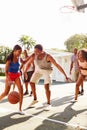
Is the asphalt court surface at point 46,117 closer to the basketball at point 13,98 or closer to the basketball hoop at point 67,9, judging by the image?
the basketball at point 13,98

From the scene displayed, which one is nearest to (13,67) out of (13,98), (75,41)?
(13,98)

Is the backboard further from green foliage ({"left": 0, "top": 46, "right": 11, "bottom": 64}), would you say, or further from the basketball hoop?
green foliage ({"left": 0, "top": 46, "right": 11, "bottom": 64})

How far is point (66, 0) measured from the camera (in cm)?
1205

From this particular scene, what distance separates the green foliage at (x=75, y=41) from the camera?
7494 centimetres

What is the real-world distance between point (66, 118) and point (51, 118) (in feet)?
1.12

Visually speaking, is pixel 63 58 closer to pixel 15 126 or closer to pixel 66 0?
pixel 66 0

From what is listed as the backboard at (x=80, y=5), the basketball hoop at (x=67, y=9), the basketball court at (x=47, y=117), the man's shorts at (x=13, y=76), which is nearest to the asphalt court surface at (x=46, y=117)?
the basketball court at (x=47, y=117)

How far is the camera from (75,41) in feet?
254

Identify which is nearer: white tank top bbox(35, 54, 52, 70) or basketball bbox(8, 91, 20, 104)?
basketball bbox(8, 91, 20, 104)

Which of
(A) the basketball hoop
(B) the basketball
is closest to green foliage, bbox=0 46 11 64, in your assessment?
(A) the basketball hoop

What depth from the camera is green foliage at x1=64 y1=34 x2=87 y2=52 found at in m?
74.9

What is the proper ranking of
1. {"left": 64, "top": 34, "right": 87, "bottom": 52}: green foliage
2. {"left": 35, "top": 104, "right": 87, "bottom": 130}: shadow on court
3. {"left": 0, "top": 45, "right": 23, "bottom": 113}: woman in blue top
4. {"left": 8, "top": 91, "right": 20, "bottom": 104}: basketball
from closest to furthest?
{"left": 35, "top": 104, "right": 87, "bottom": 130}: shadow on court → {"left": 8, "top": 91, "right": 20, "bottom": 104}: basketball → {"left": 0, "top": 45, "right": 23, "bottom": 113}: woman in blue top → {"left": 64, "top": 34, "right": 87, "bottom": 52}: green foliage

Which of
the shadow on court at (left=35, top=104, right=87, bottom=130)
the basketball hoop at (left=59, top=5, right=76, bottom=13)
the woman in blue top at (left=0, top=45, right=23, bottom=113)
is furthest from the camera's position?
the basketball hoop at (left=59, top=5, right=76, bottom=13)

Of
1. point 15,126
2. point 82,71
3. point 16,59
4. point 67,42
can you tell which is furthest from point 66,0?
point 67,42
